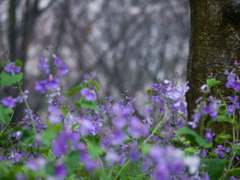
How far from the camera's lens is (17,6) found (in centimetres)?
612

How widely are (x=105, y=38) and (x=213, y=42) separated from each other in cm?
439

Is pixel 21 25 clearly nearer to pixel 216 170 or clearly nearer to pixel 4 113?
pixel 4 113

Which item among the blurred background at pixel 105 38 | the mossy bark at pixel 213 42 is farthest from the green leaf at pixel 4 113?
the blurred background at pixel 105 38

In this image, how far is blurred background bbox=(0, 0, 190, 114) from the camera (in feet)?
19.9

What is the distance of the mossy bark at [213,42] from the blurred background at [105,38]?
12.4 feet

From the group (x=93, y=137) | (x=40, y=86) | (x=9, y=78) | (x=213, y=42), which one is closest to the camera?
(x=40, y=86)

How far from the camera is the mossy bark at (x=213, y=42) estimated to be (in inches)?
87.0

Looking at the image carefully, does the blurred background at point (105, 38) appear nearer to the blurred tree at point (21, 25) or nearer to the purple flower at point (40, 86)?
the blurred tree at point (21, 25)

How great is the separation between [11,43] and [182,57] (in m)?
3.33

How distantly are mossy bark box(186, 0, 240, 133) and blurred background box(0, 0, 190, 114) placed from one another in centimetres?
378

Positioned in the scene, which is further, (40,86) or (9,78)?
(9,78)

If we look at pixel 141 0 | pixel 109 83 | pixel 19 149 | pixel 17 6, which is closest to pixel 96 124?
pixel 19 149

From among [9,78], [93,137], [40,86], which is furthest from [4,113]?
[93,137]

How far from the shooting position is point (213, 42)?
2281mm
